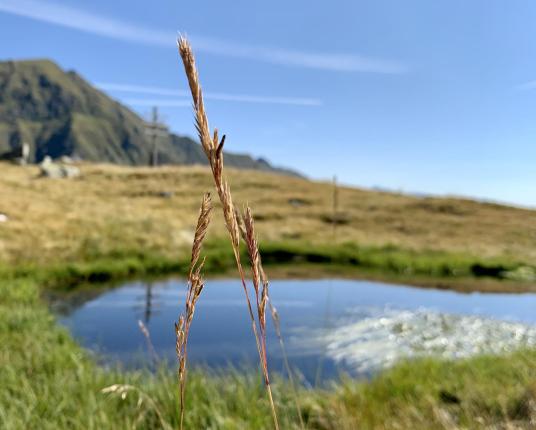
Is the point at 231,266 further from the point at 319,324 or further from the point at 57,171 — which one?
the point at 57,171

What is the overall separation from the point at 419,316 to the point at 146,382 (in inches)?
504

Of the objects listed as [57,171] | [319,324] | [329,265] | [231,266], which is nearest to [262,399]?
[319,324]

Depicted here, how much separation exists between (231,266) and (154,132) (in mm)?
62238

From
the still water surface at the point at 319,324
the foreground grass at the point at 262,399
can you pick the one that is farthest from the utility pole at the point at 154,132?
the foreground grass at the point at 262,399

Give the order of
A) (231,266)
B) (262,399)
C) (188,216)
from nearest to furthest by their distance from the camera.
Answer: (262,399) → (231,266) → (188,216)

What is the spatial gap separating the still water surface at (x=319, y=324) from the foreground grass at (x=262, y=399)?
2.13 metres

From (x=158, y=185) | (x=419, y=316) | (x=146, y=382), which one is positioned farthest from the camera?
(x=158, y=185)

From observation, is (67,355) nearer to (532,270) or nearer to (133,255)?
(133,255)

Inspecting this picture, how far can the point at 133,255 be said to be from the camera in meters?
28.9

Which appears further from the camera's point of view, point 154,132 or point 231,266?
point 154,132

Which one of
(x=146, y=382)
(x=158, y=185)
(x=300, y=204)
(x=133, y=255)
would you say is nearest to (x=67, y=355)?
(x=146, y=382)

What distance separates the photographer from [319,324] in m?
17.4

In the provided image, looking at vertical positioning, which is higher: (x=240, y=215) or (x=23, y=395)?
(x=240, y=215)

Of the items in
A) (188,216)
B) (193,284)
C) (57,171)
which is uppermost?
(193,284)
